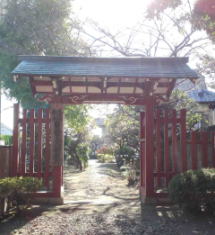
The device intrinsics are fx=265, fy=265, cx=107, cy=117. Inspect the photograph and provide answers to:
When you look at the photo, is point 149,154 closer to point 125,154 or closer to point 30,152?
point 30,152

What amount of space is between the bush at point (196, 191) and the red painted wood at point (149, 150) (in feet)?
→ 4.50

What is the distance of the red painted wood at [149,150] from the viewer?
674 cm

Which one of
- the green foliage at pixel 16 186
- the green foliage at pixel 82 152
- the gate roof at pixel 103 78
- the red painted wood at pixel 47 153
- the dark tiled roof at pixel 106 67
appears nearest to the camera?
the green foliage at pixel 16 186

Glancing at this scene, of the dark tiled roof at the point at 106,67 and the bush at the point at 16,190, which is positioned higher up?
the dark tiled roof at the point at 106,67

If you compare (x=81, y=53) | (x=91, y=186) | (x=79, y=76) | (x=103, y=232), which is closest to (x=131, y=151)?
(x=91, y=186)

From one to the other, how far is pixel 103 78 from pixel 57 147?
296 cm

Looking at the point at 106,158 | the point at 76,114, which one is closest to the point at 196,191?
the point at 76,114

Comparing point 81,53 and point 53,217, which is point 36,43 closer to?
point 81,53

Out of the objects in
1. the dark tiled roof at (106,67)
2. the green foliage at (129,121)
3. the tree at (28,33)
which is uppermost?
the tree at (28,33)

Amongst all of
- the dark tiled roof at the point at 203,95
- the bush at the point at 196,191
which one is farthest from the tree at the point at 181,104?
the dark tiled roof at the point at 203,95

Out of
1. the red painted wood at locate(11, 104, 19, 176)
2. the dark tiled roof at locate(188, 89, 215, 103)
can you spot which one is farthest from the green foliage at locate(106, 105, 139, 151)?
the red painted wood at locate(11, 104, 19, 176)

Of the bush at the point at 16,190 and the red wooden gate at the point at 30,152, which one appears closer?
the bush at the point at 16,190

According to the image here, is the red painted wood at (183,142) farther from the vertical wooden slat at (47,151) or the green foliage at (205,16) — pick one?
the vertical wooden slat at (47,151)

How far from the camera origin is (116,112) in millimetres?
13875
